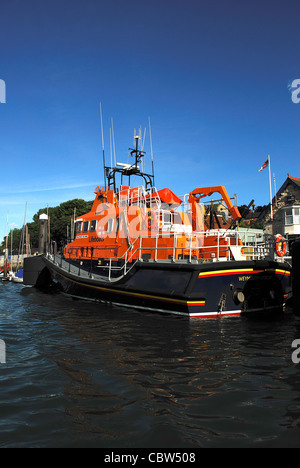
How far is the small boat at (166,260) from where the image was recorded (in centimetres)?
752

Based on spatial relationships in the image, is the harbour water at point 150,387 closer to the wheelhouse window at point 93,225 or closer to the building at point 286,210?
the wheelhouse window at point 93,225

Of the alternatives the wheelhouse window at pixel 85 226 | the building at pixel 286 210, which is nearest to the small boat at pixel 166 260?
the wheelhouse window at pixel 85 226

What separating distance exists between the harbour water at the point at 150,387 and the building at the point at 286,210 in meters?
18.5

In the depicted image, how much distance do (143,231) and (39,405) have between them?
6.93 meters

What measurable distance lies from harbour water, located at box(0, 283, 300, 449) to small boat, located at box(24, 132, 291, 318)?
99cm

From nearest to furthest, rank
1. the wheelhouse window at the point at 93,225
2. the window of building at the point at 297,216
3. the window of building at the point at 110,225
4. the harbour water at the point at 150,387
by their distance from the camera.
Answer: the harbour water at the point at 150,387 → the window of building at the point at 110,225 → the wheelhouse window at the point at 93,225 → the window of building at the point at 297,216

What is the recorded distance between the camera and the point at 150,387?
12.5 ft

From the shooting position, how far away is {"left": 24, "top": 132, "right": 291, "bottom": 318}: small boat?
7.52 meters

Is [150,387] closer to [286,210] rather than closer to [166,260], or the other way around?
[166,260]

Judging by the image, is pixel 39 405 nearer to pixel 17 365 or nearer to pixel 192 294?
pixel 17 365

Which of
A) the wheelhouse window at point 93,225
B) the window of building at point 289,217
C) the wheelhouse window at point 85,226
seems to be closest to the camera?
the wheelhouse window at point 93,225

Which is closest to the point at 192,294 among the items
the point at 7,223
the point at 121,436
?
the point at 121,436

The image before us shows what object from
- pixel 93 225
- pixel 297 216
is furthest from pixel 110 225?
pixel 297 216

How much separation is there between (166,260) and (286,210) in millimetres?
18619
